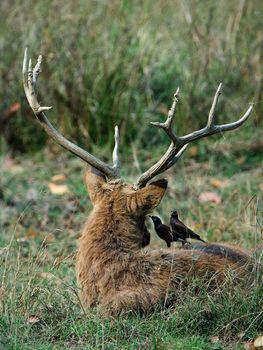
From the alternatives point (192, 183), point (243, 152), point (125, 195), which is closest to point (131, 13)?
point (243, 152)

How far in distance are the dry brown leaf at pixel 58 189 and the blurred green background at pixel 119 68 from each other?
99 cm

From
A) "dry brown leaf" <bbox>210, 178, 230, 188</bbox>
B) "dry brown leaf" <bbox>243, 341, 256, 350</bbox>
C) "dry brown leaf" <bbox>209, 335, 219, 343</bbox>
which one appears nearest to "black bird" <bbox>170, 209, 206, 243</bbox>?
"dry brown leaf" <bbox>209, 335, 219, 343</bbox>

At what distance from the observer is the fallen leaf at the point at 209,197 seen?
8.29 m

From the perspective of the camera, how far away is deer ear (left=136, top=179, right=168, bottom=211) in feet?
16.5

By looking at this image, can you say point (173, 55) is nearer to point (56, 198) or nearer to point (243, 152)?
point (243, 152)

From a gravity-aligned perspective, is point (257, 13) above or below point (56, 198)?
above

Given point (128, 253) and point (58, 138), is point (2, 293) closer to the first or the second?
point (128, 253)

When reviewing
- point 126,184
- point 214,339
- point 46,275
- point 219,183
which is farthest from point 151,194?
point 219,183

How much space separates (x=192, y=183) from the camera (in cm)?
870

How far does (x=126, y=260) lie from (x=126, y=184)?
43 centimetres

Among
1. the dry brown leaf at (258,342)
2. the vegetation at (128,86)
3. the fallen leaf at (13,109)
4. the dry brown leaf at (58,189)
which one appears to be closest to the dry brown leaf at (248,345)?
the dry brown leaf at (258,342)

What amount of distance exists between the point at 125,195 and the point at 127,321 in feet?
2.28

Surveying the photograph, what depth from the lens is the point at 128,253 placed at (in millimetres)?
5176

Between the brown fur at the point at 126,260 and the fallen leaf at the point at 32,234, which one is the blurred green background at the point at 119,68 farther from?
the brown fur at the point at 126,260
